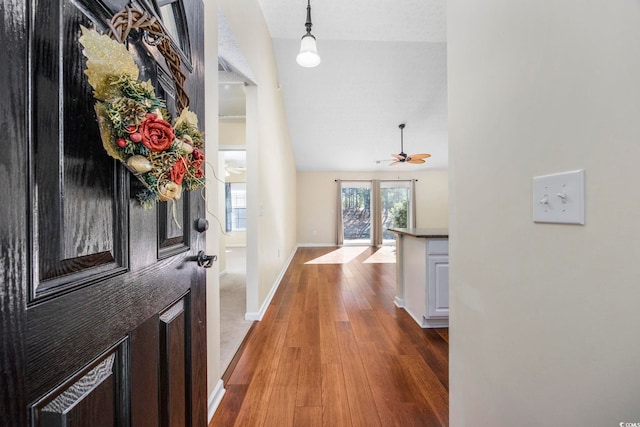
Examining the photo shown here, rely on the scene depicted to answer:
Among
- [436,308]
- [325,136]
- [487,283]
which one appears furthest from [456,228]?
[325,136]

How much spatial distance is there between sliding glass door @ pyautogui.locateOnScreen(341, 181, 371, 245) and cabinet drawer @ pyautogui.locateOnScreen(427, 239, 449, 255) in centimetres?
552

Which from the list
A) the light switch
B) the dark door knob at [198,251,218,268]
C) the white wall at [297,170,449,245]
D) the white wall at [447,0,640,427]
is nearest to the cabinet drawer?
the white wall at [447,0,640,427]

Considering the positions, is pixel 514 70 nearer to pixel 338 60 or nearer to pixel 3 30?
pixel 3 30

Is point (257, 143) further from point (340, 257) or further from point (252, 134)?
point (340, 257)

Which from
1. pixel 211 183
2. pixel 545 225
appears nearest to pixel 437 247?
pixel 545 225

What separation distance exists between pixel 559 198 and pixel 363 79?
167 inches

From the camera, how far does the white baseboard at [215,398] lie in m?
1.30

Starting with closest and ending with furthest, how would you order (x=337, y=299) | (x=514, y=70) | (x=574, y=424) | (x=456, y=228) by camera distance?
(x=574, y=424)
(x=514, y=70)
(x=456, y=228)
(x=337, y=299)

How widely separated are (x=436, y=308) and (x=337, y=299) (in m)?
1.15

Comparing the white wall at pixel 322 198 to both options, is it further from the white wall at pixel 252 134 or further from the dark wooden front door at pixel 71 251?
the dark wooden front door at pixel 71 251

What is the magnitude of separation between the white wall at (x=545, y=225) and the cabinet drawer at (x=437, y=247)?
1240 mm

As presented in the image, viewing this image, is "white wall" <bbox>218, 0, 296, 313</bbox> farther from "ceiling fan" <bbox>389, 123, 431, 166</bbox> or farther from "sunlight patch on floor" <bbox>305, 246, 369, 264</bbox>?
"ceiling fan" <bbox>389, 123, 431, 166</bbox>

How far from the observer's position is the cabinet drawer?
2.23 m

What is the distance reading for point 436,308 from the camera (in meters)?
2.23
